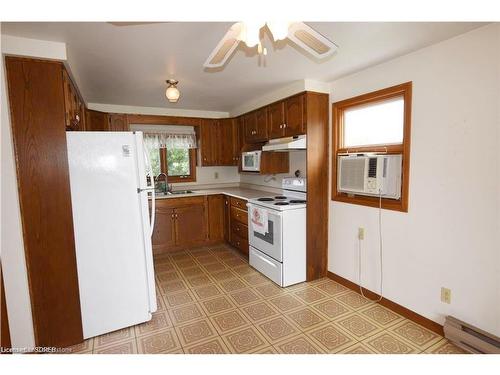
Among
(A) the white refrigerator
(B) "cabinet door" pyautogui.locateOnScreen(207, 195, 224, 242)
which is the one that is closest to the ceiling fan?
(A) the white refrigerator

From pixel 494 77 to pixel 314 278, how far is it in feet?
7.89

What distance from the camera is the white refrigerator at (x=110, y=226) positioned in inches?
80.0

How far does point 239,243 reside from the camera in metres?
3.93

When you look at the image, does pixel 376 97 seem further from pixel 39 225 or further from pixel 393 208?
pixel 39 225

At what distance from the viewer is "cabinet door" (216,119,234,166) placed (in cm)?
461

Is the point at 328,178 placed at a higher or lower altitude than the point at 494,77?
lower

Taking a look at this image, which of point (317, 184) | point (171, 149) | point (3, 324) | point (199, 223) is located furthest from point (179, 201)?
point (3, 324)

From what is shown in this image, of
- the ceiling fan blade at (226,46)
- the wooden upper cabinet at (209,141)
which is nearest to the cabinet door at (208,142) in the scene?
the wooden upper cabinet at (209,141)

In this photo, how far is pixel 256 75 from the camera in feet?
9.01

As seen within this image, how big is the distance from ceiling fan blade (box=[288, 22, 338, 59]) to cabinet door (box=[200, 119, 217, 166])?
329 cm

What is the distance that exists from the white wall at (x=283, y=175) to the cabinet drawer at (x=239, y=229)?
0.80m

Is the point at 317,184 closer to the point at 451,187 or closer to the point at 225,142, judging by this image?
the point at 451,187

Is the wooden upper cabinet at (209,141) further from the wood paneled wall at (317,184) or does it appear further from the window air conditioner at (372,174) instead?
the window air conditioner at (372,174)
